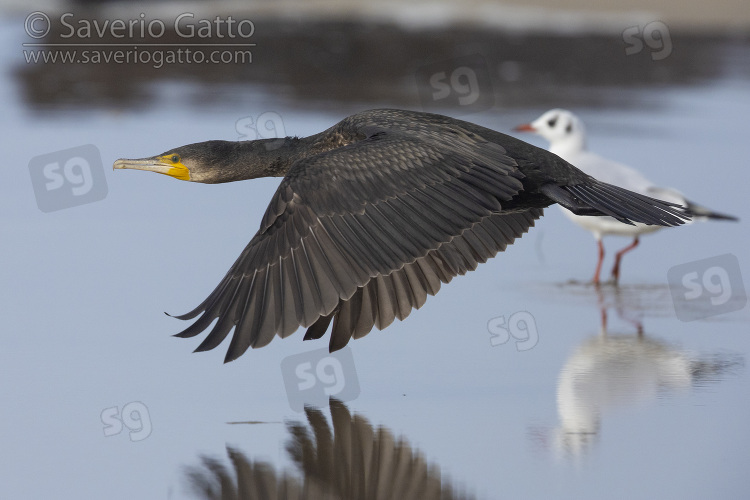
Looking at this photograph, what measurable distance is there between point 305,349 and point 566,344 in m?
1.46

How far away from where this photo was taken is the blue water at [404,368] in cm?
480

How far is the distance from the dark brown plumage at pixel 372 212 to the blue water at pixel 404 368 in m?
0.51

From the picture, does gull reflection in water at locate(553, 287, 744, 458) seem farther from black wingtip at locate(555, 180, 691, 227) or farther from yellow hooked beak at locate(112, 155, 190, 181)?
yellow hooked beak at locate(112, 155, 190, 181)

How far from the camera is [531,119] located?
14070 mm

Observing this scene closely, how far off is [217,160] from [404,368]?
60.9 inches

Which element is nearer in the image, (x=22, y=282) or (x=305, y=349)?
(x=305, y=349)

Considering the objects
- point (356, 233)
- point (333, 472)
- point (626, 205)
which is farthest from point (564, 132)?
point (333, 472)

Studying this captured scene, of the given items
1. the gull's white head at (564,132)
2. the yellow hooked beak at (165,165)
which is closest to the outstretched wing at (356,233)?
the yellow hooked beak at (165,165)

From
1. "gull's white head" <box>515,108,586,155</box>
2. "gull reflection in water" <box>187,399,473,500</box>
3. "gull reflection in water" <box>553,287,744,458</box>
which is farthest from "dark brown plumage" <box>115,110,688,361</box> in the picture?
"gull's white head" <box>515,108,586,155</box>

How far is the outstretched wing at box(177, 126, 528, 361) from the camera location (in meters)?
4.94

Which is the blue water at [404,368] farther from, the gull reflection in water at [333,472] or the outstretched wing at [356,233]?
the outstretched wing at [356,233]

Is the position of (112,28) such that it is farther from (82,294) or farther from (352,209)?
(352,209)

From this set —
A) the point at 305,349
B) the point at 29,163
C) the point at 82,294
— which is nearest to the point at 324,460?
the point at 305,349

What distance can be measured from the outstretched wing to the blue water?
0.47 meters
